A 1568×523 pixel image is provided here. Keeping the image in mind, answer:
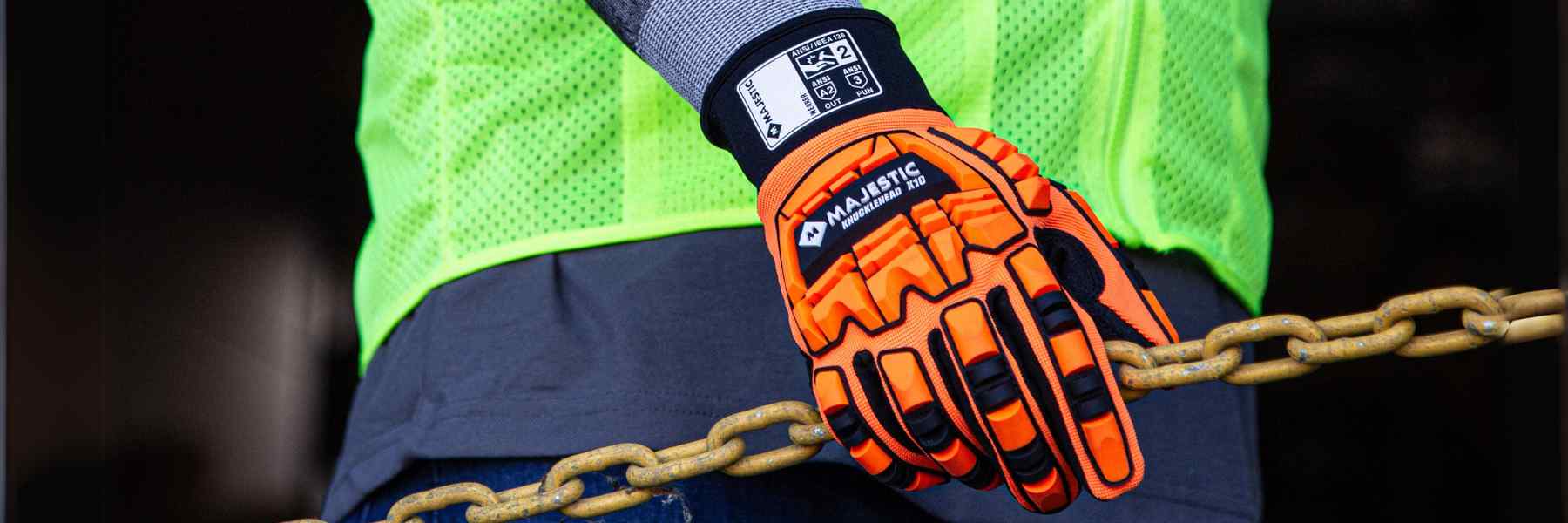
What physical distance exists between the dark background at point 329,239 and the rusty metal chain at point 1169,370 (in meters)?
1.96

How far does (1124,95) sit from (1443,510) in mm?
2105

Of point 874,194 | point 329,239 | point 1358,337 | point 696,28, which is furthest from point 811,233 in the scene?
point 329,239

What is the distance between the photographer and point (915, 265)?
0.81 meters

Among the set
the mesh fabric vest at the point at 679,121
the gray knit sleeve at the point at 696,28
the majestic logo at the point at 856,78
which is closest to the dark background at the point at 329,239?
the mesh fabric vest at the point at 679,121

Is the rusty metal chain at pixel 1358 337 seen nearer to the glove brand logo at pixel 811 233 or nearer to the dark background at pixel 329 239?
the glove brand logo at pixel 811 233

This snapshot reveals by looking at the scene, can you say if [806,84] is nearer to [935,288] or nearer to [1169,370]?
[935,288]

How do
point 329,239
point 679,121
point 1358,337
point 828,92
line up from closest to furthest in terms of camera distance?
point 1358,337
point 828,92
point 679,121
point 329,239

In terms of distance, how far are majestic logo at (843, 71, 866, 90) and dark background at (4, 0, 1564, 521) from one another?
80.5 inches

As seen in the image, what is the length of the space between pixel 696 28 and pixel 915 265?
0.75 ft

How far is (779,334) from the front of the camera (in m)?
1.00

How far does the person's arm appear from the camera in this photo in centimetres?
80

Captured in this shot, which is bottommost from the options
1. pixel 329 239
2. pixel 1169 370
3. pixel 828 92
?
pixel 329 239

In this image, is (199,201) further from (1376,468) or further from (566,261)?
(1376,468)

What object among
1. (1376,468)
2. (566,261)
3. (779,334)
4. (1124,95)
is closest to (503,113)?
(566,261)
